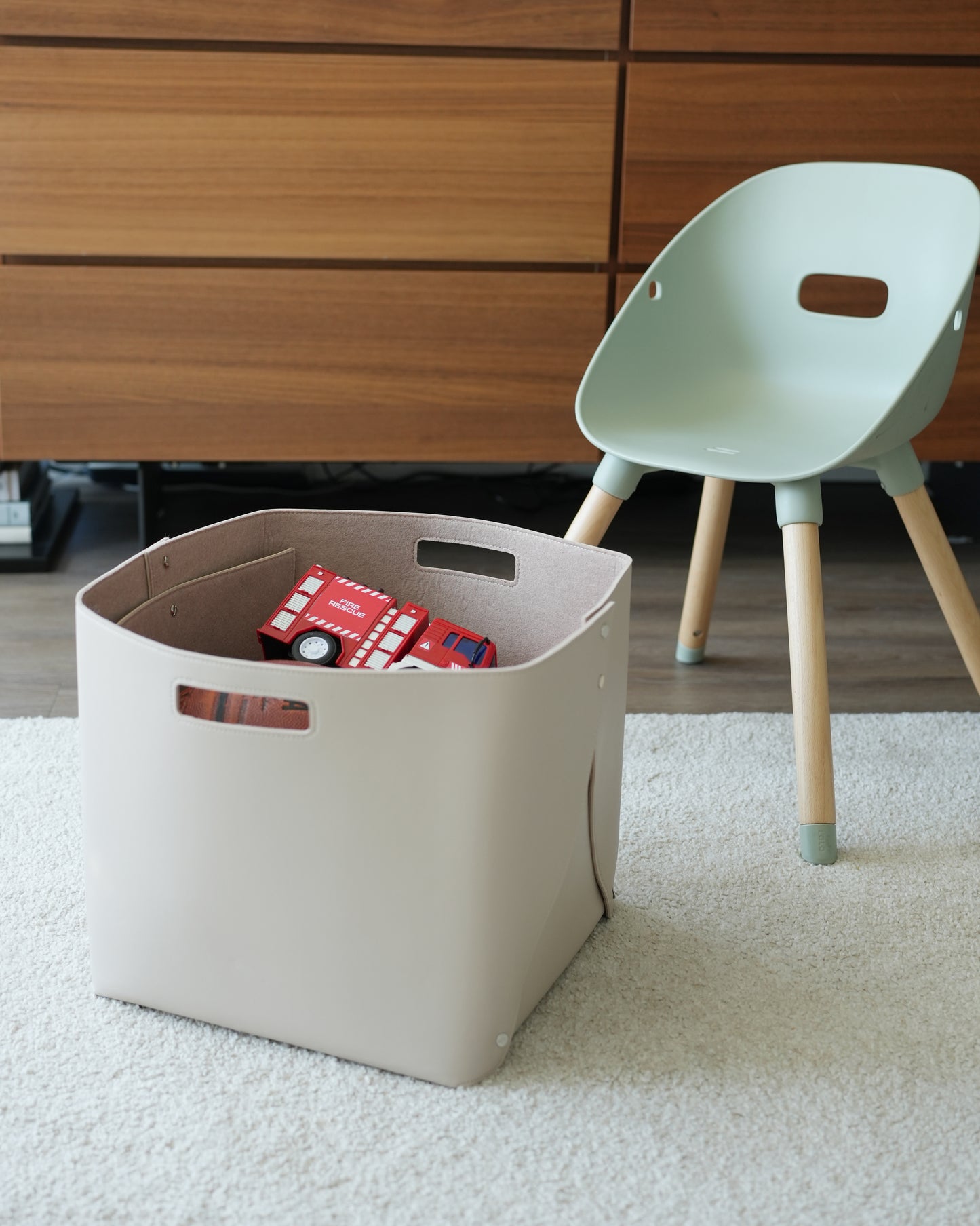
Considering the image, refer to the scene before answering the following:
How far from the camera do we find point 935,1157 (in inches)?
33.7

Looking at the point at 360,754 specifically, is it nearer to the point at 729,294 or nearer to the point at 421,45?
the point at 729,294

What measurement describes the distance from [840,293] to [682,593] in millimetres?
534

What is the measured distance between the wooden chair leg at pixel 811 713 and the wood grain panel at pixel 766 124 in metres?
0.89

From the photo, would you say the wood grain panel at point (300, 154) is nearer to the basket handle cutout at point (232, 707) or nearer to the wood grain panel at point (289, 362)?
the wood grain panel at point (289, 362)

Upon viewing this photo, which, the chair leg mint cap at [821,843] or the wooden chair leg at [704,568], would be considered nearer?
the chair leg mint cap at [821,843]

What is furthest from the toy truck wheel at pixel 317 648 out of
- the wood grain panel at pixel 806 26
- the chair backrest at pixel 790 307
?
the wood grain panel at pixel 806 26

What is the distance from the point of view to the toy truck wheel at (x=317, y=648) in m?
1.13

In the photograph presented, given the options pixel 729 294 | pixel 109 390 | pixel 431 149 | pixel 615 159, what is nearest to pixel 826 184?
pixel 729 294

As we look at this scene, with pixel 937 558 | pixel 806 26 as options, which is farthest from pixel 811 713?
pixel 806 26

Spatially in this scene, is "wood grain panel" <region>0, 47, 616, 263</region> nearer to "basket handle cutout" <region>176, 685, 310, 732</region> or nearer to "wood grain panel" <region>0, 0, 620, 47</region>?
"wood grain panel" <region>0, 0, 620, 47</region>

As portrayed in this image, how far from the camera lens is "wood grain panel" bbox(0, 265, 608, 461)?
191cm

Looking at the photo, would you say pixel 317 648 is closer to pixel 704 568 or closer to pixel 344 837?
pixel 344 837

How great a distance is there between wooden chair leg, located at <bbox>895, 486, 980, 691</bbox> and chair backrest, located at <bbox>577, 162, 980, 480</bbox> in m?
0.10

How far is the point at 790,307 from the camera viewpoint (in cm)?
154
